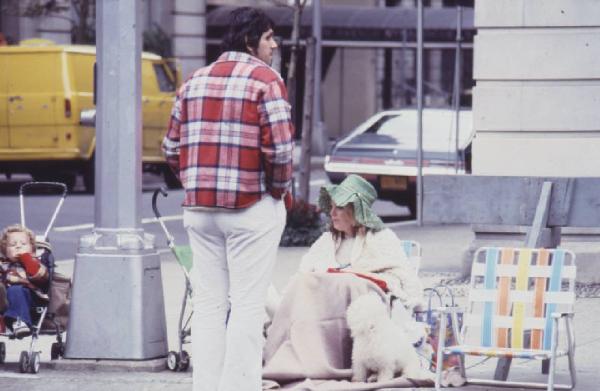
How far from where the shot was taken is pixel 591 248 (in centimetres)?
1336

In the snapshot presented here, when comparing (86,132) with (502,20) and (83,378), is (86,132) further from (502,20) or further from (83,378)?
(83,378)

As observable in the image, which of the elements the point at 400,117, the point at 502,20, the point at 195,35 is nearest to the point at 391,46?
the point at 195,35

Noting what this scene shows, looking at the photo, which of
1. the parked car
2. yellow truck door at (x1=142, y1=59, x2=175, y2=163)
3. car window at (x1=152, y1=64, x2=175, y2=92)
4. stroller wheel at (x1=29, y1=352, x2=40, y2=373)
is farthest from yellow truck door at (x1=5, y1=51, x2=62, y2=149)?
stroller wheel at (x1=29, y1=352, x2=40, y2=373)

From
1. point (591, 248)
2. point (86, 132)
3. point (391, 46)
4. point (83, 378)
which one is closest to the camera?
point (83, 378)

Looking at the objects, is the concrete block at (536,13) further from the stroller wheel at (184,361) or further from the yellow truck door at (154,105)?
the yellow truck door at (154,105)

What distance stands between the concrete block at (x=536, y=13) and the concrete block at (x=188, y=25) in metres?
22.9

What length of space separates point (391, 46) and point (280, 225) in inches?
1233

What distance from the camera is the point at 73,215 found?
69.3ft

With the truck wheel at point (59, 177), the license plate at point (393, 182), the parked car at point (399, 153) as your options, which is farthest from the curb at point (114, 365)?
the truck wheel at point (59, 177)

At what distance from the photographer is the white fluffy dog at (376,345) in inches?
344

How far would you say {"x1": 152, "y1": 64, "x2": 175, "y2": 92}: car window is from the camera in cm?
2578

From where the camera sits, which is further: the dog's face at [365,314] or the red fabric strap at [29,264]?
the red fabric strap at [29,264]

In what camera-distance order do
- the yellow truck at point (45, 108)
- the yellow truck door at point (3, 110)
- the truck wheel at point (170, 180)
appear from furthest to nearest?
the truck wheel at point (170, 180), the yellow truck door at point (3, 110), the yellow truck at point (45, 108)

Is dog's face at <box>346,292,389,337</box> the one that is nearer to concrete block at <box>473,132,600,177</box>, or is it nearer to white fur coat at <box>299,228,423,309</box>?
white fur coat at <box>299,228,423,309</box>
